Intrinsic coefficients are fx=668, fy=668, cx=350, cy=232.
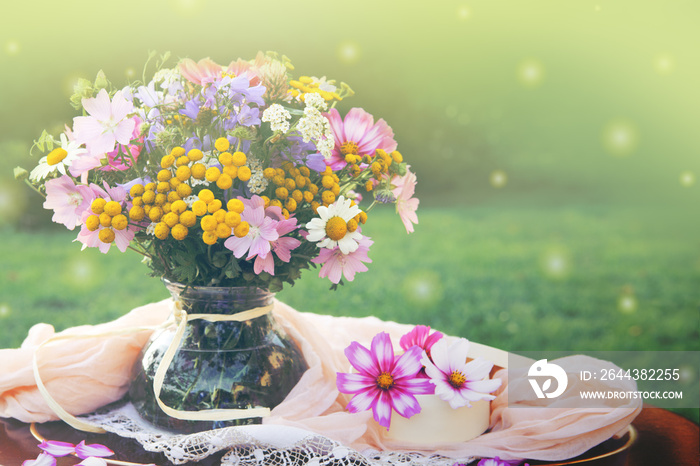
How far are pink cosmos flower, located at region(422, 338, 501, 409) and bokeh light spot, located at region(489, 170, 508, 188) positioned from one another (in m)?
4.76

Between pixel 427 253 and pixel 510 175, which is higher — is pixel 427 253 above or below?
below

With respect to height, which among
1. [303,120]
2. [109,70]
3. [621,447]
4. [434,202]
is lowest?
[621,447]

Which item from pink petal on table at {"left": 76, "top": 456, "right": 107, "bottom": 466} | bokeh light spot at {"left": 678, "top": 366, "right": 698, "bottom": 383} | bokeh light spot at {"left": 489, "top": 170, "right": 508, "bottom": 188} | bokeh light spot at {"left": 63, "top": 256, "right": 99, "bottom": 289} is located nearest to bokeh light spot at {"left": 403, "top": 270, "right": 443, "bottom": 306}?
bokeh light spot at {"left": 678, "top": 366, "right": 698, "bottom": 383}

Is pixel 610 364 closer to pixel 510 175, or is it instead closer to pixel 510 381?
pixel 510 381

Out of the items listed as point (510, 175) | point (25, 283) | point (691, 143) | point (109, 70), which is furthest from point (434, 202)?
point (25, 283)

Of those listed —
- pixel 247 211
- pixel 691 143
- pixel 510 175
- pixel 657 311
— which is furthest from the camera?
pixel 510 175

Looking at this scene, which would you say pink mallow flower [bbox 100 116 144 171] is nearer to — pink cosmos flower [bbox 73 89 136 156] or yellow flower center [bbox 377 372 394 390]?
pink cosmos flower [bbox 73 89 136 156]

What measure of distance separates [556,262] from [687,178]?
195cm

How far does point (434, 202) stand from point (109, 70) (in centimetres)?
267

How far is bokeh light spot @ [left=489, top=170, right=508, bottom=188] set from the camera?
5.64m

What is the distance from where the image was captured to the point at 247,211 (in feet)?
2.86

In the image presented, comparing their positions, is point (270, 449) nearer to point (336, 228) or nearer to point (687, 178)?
point (336, 228)

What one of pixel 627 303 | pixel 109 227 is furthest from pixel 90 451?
pixel 627 303

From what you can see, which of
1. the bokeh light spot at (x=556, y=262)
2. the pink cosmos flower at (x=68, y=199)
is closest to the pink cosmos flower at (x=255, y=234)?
the pink cosmos flower at (x=68, y=199)
